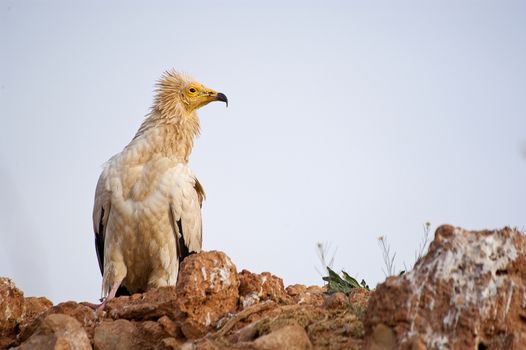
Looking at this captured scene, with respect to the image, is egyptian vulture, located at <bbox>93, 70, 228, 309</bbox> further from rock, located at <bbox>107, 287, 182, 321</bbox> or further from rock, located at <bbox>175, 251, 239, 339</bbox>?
rock, located at <bbox>175, 251, 239, 339</bbox>

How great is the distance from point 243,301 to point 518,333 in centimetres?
212

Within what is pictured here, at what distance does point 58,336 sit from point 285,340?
5.27ft

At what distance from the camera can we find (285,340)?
14.3ft

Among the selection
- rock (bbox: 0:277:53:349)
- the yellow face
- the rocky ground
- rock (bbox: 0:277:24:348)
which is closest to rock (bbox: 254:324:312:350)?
the rocky ground

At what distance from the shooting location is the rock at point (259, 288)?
5.57m

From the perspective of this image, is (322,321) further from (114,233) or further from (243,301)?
(114,233)

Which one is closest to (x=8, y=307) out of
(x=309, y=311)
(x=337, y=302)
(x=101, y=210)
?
(x=309, y=311)

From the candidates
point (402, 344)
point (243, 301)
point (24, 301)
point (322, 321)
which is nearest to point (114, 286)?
point (24, 301)

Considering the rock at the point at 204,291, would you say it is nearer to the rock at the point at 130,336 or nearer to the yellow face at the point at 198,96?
the rock at the point at 130,336

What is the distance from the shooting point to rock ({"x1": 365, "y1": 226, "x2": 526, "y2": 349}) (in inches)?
153

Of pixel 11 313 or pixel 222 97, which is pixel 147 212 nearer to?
pixel 222 97

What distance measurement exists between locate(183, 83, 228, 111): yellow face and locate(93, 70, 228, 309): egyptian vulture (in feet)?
2.34

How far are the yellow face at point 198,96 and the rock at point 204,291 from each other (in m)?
4.89

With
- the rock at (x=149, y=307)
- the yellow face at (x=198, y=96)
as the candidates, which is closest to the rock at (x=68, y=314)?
the rock at (x=149, y=307)
